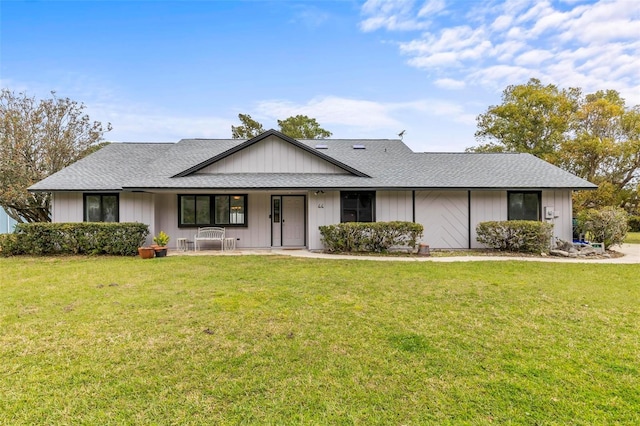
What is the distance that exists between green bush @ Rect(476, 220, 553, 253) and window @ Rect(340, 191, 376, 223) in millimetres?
4071

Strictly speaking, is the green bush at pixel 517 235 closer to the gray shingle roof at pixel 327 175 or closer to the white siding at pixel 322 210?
the gray shingle roof at pixel 327 175

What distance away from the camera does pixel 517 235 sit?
10.9 meters

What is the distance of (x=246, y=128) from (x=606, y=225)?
89.1 ft

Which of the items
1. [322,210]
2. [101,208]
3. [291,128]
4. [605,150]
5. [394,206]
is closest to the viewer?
[101,208]

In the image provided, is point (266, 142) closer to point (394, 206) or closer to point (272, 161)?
point (272, 161)

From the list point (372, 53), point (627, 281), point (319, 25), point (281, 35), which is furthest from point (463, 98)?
point (627, 281)

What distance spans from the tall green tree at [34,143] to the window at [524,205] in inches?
839

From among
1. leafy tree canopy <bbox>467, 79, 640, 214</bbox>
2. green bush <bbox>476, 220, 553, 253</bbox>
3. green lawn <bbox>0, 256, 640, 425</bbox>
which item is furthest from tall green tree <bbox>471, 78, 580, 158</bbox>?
green lawn <bbox>0, 256, 640, 425</bbox>

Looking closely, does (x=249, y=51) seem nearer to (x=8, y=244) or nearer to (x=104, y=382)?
(x=8, y=244)

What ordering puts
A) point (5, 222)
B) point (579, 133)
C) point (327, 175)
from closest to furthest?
point (327, 175) < point (5, 222) < point (579, 133)

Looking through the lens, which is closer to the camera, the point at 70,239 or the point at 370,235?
the point at 70,239

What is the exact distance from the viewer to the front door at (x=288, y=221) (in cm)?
1265

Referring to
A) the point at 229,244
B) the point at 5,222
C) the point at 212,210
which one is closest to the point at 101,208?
the point at 212,210

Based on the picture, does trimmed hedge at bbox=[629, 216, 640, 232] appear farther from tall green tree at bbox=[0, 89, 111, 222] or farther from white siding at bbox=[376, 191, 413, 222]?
tall green tree at bbox=[0, 89, 111, 222]
